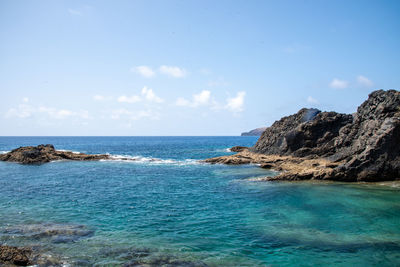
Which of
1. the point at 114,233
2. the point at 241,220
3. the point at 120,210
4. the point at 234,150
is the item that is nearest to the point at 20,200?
the point at 120,210

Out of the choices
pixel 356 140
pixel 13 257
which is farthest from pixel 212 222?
pixel 356 140

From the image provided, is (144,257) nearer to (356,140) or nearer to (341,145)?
(356,140)

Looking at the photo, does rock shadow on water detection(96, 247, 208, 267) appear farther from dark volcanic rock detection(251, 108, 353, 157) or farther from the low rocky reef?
dark volcanic rock detection(251, 108, 353, 157)

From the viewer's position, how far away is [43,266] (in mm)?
12031

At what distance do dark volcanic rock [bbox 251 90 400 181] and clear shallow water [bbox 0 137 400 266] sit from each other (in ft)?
9.20

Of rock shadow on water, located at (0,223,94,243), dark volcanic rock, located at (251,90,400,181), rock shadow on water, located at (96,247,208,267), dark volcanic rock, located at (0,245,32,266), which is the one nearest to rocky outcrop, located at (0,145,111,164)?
dark volcanic rock, located at (251,90,400,181)

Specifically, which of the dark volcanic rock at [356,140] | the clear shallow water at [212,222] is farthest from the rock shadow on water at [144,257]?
the dark volcanic rock at [356,140]

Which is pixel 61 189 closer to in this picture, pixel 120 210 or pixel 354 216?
pixel 120 210

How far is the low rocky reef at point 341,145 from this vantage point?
30.8 m

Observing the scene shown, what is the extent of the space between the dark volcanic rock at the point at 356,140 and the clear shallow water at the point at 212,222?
2.81 metres

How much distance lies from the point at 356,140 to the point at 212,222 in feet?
93.1

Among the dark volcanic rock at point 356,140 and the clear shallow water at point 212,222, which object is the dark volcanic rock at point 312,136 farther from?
the clear shallow water at point 212,222

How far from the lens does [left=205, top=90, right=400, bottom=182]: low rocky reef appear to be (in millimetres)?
30812

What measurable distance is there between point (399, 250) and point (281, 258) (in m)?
5.99
